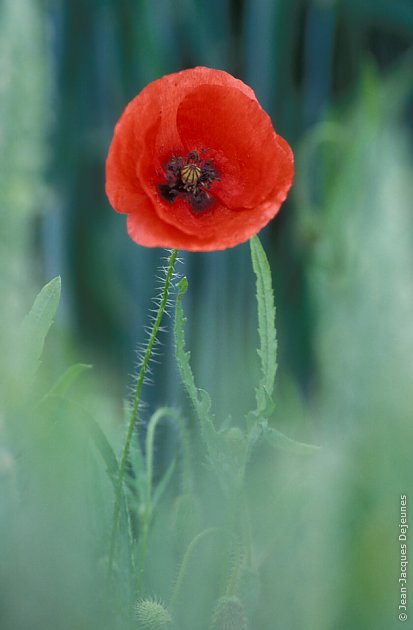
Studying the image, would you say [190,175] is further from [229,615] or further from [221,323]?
[221,323]

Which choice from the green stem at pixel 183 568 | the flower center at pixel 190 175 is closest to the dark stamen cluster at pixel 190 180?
the flower center at pixel 190 175

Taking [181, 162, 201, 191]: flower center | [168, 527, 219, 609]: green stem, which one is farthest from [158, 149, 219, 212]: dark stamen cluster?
[168, 527, 219, 609]: green stem

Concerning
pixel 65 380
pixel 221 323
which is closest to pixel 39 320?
pixel 65 380

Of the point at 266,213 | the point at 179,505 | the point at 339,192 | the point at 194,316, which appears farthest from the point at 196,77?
the point at 194,316

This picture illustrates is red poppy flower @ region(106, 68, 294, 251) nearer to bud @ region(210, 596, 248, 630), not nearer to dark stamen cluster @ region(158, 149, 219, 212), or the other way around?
dark stamen cluster @ region(158, 149, 219, 212)

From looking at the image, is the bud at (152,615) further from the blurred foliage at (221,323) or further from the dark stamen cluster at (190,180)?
the dark stamen cluster at (190,180)

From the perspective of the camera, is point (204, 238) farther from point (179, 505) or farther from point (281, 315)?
point (281, 315)

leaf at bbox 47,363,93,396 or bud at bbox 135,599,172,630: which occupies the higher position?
leaf at bbox 47,363,93,396
